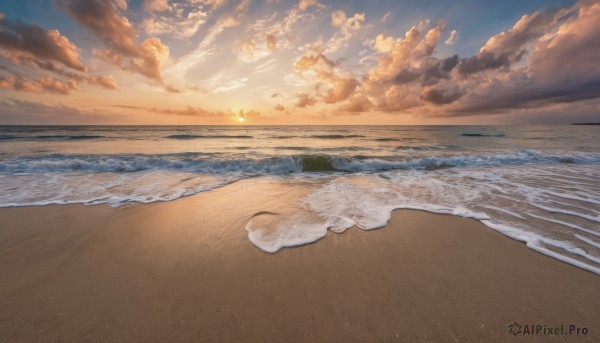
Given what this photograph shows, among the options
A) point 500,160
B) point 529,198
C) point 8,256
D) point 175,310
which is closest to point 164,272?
point 175,310

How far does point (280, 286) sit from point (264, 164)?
26.0ft

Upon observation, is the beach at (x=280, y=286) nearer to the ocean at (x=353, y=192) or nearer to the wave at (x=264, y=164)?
the ocean at (x=353, y=192)

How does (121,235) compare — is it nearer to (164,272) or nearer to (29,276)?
(29,276)

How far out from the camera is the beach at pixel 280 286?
75.0 inches

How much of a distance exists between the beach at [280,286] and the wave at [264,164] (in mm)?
5971

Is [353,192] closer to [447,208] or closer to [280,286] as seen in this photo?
[447,208]

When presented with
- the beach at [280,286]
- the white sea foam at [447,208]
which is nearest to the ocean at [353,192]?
the white sea foam at [447,208]

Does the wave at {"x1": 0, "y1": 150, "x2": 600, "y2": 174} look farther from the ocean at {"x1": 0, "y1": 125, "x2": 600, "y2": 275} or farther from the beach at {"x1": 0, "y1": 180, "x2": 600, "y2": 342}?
the beach at {"x1": 0, "y1": 180, "x2": 600, "y2": 342}

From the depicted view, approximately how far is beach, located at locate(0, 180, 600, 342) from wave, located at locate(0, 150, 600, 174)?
5971 millimetres

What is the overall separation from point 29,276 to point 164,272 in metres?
1.50

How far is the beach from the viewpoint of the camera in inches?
75.0

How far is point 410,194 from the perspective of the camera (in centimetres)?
572

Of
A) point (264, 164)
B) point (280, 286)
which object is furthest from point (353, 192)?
point (264, 164)

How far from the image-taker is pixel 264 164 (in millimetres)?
10070
